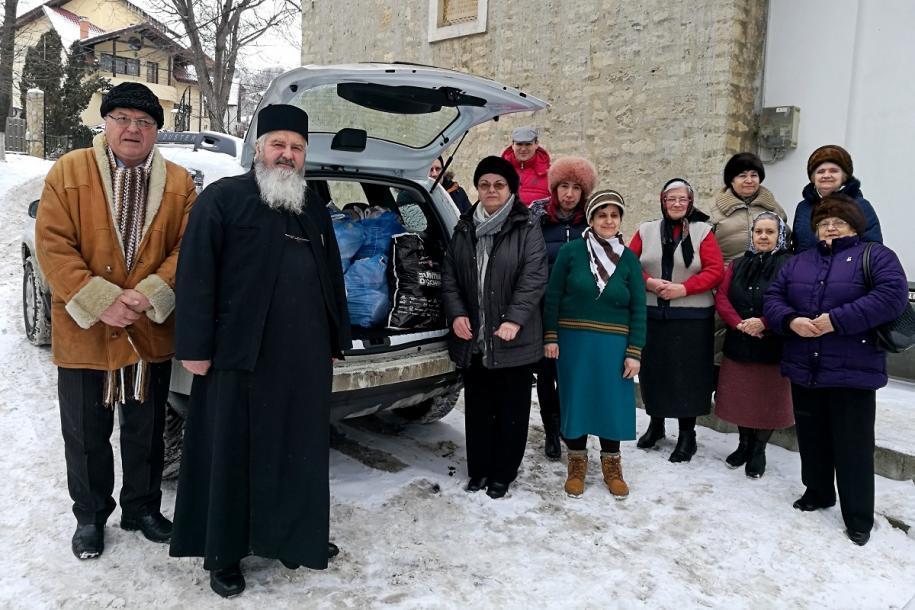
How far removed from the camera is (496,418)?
11.8 feet

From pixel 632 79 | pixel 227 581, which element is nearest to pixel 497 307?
pixel 227 581

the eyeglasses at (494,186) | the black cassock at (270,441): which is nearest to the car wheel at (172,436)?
the black cassock at (270,441)

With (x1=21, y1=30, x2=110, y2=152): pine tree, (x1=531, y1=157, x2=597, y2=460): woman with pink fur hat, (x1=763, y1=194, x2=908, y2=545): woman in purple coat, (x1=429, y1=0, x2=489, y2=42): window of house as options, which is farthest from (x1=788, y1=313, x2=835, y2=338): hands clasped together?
(x1=21, y1=30, x2=110, y2=152): pine tree

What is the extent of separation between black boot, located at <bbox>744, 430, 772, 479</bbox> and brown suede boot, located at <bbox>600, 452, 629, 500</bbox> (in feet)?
2.70

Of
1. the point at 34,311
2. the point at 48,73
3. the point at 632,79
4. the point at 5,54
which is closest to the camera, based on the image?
the point at 34,311

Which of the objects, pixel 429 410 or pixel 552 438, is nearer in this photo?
pixel 552 438

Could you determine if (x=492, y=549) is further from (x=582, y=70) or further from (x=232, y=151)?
(x=582, y=70)

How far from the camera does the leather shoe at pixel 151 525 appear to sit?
2.88m

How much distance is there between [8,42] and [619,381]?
63.1 feet

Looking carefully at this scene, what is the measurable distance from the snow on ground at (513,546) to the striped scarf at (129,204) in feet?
4.11

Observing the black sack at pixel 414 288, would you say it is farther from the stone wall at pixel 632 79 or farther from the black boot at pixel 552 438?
the stone wall at pixel 632 79

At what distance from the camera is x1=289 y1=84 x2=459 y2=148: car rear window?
10.3 ft

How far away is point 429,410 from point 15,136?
2250 cm

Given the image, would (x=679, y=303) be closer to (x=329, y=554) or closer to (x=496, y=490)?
(x=496, y=490)
